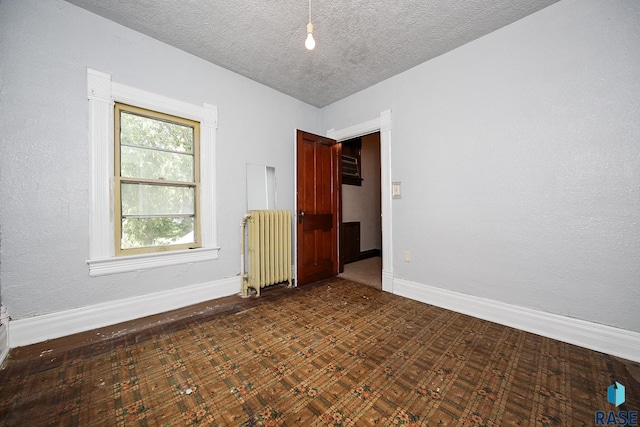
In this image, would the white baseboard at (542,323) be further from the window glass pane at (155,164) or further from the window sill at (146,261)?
the window glass pane at (155,164)

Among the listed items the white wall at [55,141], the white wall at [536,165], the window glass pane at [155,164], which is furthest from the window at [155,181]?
the white wall at [536,165]

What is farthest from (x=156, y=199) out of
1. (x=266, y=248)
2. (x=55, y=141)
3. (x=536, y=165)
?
(x=536, y=165)

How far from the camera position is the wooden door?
3436mm

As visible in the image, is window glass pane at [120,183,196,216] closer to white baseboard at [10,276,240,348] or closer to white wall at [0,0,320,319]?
Result: white wall at [0,0,320,319]

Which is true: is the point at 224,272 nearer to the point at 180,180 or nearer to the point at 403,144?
the point at 180,180

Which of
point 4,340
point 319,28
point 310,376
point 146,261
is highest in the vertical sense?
point 319,28

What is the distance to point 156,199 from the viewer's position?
2596mm

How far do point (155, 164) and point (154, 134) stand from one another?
0.33m

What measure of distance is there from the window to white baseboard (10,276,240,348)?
1.64 ft

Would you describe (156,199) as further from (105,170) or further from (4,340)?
(4,340)

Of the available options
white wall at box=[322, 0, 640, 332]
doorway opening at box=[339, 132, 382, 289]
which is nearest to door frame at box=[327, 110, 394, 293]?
white wall at box=[322, 0, 640, 332]

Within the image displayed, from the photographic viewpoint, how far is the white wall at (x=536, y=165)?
5.99ft

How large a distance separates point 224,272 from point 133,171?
149cm

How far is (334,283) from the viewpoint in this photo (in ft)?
11.6
